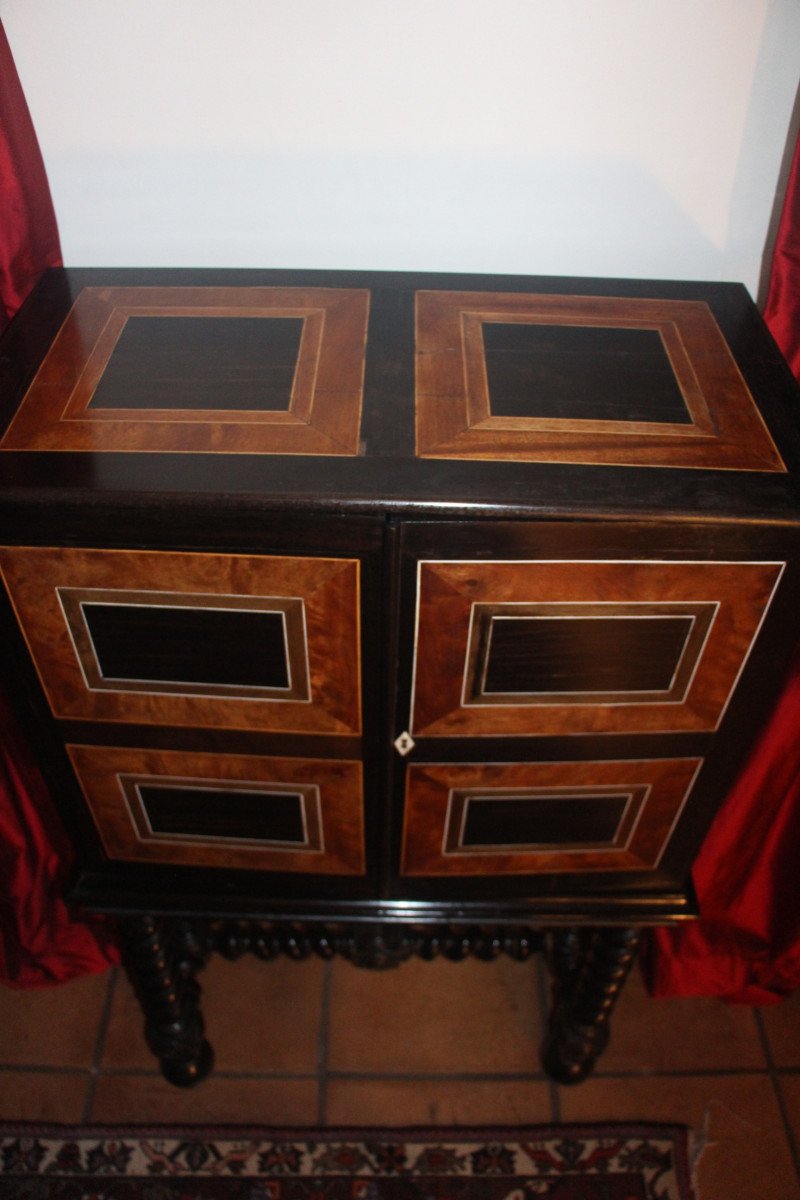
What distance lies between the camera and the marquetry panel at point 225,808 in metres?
0.99

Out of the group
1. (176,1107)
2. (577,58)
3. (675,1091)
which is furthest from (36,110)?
(675,1091)

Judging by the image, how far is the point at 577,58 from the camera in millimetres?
964

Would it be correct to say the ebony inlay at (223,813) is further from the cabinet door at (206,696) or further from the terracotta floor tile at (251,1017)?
the terracotta floor tile at (251,1017)

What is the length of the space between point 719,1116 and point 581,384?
1.12 metres

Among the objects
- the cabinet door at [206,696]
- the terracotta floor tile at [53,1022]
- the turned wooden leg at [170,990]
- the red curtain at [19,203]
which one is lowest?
the terracotta floor tile at [53,1022]

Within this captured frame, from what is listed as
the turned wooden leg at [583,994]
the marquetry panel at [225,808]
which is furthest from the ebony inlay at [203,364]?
the turned wooden leg at [583,994]

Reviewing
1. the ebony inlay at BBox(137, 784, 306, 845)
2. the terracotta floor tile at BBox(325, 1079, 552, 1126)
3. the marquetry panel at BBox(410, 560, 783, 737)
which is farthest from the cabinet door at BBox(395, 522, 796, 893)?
the terracotta floor tile at BBox(325, 1079, 552, 1126)

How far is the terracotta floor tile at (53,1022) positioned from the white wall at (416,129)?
3.66ft

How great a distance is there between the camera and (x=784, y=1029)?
149cm

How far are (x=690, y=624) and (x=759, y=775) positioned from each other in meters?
0.48

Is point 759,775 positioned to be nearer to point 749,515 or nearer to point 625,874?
point 625,874

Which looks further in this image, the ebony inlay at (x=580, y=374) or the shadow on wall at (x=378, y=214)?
the shadow on wall at (x=378, y=214)

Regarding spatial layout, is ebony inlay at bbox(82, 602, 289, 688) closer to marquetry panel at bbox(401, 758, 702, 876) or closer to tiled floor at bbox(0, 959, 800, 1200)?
marquetry panel at bbox(401, 758, 702, 876)

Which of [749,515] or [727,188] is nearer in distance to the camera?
[749,515]
